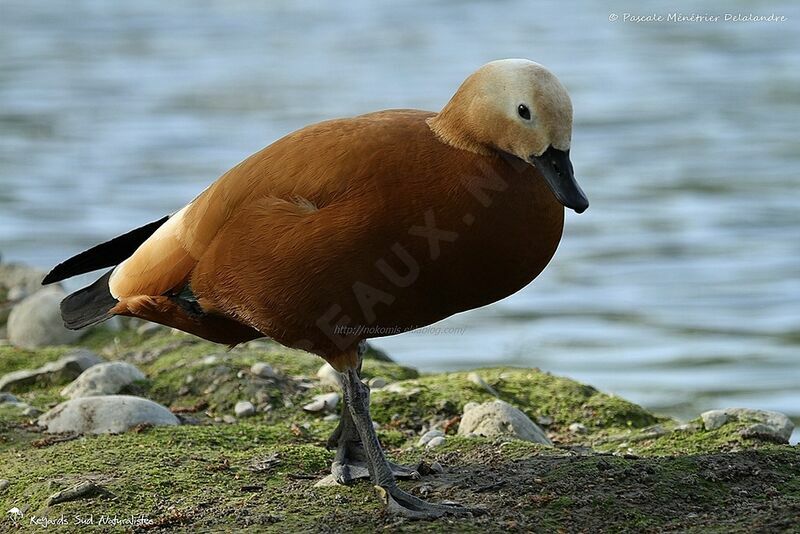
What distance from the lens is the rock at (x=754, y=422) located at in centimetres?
588

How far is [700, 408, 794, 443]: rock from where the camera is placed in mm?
5883

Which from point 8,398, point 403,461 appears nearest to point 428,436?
point 403,461

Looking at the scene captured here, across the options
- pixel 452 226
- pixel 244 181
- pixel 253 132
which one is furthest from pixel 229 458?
pixel 253 132

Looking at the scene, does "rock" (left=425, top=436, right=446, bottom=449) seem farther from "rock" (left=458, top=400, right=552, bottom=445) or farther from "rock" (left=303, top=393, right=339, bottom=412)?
"rock" (left=303, top=393, right=339, bottom=412)

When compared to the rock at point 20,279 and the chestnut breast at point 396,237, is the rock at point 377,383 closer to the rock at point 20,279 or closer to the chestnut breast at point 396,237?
the chestnut breast at point 396,237

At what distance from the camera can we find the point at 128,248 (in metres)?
5.81

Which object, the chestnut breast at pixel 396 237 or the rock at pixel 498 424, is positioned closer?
the chestnut breast at pixel 396 237

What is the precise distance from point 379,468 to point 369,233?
0.97 meters

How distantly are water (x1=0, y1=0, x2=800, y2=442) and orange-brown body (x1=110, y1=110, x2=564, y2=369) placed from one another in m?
4.11

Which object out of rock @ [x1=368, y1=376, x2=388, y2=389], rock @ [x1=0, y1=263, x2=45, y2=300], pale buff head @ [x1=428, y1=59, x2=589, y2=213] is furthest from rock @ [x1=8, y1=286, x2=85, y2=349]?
pale buff head @ [x1=428, y1=59, x2=589, y2=213]

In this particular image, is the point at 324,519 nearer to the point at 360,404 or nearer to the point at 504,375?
the point at 360,404

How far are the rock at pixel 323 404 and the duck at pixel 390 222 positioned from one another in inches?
57.2

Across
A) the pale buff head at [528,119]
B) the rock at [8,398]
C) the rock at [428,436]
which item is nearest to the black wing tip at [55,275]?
the rock at [8,398]

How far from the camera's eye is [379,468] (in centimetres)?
490
